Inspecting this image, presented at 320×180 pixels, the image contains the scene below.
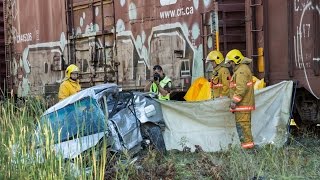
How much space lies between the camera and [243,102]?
7.16 meters

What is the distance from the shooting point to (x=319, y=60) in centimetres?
739

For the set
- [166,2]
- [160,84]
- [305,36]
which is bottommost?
[160,84]

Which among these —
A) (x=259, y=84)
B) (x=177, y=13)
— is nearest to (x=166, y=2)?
(x=177, y=13)

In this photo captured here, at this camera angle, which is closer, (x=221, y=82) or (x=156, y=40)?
(x=221, y=82)

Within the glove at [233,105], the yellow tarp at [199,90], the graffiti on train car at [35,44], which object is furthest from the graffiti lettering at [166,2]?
the graffiti on train car at [35,44]

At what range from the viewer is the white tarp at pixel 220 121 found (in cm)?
745

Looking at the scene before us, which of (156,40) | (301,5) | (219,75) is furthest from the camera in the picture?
(156,40)

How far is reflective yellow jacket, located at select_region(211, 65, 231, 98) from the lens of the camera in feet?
26.1

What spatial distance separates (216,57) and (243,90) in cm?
110

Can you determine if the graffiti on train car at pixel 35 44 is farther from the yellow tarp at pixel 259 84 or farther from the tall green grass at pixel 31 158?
the tall green grass at pixel 31 158

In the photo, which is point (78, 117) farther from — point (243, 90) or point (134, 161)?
point (243, 90)

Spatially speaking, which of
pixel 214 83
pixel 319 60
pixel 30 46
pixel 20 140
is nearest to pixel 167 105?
pixel 214 83

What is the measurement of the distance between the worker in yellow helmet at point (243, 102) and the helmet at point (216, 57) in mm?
827

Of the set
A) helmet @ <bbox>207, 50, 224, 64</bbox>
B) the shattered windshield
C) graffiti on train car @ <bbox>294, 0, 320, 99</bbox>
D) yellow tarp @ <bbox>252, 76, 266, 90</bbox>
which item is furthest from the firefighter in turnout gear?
the shattered windshield
